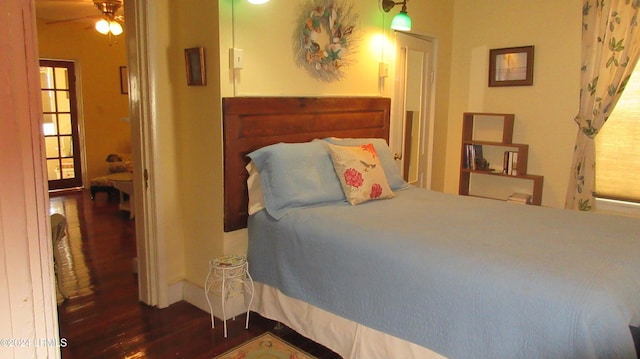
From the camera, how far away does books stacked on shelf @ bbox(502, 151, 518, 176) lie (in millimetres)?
4176

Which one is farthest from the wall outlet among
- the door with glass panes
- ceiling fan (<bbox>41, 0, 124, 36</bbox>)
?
the door with glass panes

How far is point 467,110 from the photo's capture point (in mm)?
4582

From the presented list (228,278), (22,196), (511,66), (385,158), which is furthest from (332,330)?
(511,66)

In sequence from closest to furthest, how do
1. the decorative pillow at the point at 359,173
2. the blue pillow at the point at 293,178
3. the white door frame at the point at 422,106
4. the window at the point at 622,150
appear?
the blue pillow at the point at 293,178 → the decorative pillow at the point at 359,173 → the window at the point at 622,150 → the white door frame at the point at 422,106

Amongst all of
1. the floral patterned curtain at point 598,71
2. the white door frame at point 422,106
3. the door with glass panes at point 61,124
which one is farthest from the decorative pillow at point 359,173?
the door with glass panes at point 61,124

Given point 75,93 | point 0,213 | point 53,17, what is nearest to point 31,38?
point 0,213

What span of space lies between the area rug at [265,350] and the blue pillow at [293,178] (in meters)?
0.69

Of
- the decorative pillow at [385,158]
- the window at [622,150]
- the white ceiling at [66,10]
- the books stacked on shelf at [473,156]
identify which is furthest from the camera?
the white ceiling at [66,10]

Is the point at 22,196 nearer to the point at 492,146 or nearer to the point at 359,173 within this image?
the point at 359,173

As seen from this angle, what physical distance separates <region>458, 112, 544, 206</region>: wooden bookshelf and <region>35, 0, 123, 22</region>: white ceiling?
3.87m

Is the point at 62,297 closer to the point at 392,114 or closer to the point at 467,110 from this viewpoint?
the point at 392,114

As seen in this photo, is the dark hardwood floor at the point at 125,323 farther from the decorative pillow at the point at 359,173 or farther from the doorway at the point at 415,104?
the doorway at the point at 415,104

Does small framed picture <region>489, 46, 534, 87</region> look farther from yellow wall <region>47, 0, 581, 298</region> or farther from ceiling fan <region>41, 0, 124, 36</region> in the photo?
ceiling fan <region>41, 0, 124, 36</region>

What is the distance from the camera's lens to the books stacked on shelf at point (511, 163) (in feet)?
13.7
